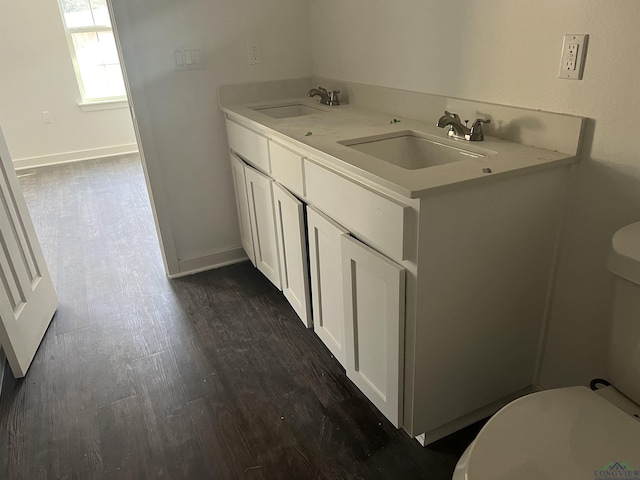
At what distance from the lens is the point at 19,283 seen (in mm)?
2041

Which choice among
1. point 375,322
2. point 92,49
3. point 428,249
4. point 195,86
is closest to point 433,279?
point 428,249

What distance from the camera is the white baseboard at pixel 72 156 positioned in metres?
5.18

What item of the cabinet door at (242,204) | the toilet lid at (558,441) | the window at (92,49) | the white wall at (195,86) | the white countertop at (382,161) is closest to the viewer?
the toilet lid at (558,441)

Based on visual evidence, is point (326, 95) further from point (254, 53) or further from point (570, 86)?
point (570, 86)

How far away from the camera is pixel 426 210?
1159 mm

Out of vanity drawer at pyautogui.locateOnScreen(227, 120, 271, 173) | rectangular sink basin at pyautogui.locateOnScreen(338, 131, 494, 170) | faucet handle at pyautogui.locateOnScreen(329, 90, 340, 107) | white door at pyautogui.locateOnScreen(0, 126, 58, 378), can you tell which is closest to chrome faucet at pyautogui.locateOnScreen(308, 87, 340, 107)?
faucet handle at pyautogui.locateOnScreen(329, 90, 340, 107)

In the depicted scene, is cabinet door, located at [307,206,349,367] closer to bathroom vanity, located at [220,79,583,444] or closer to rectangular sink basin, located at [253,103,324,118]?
bathroom vanity, located at [220,79,583,444]

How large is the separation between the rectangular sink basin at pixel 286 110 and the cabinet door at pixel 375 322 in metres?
1.24

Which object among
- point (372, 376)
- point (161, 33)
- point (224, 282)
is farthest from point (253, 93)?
point (372, 376)

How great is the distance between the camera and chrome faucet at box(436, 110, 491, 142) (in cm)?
154

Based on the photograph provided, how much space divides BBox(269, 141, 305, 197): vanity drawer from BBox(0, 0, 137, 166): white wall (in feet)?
13.8

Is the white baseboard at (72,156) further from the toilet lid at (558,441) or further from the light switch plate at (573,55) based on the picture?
the toilet lid at (558,441)

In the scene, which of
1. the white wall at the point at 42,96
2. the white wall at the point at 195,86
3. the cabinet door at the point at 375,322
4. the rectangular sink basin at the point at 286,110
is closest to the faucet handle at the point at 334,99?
the rectangular sink basin at the point at 286,110

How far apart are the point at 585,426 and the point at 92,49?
229 inches
